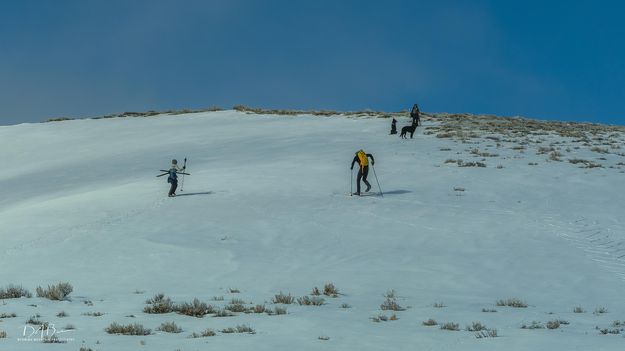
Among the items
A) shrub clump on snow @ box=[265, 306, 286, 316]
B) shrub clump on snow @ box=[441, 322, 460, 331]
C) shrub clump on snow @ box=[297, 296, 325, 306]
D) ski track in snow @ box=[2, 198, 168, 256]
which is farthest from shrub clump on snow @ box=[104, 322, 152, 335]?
ski track in snow @ box=[2, 198, 168, 256]

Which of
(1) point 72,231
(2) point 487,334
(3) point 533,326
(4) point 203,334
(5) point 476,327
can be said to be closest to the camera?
(4) point 203,334

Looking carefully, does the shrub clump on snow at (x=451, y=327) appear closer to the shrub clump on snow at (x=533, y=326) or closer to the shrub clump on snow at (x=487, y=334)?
the shrub clump on snow at (x=487, y=334)

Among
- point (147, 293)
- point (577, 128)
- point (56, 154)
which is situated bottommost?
point (147, 293)

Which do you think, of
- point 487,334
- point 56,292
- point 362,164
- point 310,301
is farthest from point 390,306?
point 362,164

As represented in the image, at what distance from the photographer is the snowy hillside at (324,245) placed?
859 centimetres

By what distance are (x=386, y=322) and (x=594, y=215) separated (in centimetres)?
1320

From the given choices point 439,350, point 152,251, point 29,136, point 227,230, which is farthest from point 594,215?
point 29,136

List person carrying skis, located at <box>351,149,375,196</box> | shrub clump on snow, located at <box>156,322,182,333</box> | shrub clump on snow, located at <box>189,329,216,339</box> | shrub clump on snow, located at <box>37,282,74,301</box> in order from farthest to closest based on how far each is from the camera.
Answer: person carrying skis, located at <box>351,149,375,196</box> → shrub clump on snow, located at <box>37,282,74,301</box> → shrub clump on snow, located at <box>156,322,182,333</box> → shrub clump on snow, located at <box>189,329,216,339</box>

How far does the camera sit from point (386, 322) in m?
9.08

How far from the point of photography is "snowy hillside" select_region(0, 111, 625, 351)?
859 cm

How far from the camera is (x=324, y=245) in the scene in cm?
1591

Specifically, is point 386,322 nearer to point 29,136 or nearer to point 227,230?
point 227,230

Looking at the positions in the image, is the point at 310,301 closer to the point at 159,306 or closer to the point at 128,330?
the point at 159,306

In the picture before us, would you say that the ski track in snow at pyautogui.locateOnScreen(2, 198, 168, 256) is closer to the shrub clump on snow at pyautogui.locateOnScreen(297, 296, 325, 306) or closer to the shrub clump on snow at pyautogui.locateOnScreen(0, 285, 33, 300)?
the shrub clump on snow at pyautogui.locateOnScreen(0, 285, 33, 300)
